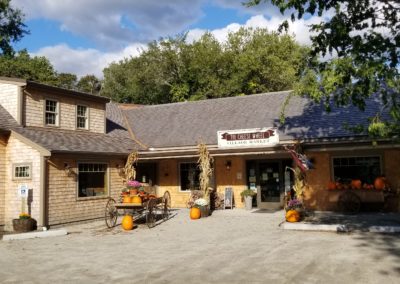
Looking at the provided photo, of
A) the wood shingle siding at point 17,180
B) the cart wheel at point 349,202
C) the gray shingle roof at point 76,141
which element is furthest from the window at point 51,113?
the cart wheel at point 349,202

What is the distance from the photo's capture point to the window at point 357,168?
16.5m

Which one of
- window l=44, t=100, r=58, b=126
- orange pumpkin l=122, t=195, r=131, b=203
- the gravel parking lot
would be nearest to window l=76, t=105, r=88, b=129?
window l=44, t=100, r=58, b=126

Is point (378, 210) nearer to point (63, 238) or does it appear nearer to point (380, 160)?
point (380, 160)

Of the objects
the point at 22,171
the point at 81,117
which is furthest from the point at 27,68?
the point at 22,171

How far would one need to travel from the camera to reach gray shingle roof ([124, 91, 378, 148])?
17672 millimetres

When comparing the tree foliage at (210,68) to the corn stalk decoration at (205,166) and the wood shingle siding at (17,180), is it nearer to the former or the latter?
the corn stalk decoration at (205,166)

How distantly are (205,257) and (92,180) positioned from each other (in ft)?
29.3

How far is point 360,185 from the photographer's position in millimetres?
16031

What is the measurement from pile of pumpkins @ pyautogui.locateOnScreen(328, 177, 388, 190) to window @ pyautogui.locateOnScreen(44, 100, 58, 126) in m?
11.7

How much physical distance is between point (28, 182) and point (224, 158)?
8.70 metres

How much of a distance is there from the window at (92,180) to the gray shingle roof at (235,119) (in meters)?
4.02

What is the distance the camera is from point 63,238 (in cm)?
1311

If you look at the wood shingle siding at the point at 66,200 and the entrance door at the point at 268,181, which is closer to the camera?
the wood shingle siding at the point at 66,200

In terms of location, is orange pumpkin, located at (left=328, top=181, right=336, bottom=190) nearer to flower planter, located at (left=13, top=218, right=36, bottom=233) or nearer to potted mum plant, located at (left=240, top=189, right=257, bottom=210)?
potted mum plant, located at (left=240, top=189, right=257, bottom=210)
